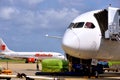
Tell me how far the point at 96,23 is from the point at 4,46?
78117mm

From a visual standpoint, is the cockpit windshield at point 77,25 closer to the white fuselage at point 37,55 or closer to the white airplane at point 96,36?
the white airplane at point 96,36

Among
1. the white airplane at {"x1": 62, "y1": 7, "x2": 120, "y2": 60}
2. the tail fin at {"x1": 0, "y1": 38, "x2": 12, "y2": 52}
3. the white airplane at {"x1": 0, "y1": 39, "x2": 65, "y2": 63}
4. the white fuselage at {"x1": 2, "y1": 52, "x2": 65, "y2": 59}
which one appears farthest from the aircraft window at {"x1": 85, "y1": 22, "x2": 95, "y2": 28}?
the tail fin at {"x1": 0, "y1": 38, "x2": 12, "y2": 52}

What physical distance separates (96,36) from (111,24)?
1376mm

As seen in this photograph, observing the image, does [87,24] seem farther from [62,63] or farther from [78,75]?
[62,63]

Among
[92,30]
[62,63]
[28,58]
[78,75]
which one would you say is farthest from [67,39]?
[28,58]

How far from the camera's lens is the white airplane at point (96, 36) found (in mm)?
22453

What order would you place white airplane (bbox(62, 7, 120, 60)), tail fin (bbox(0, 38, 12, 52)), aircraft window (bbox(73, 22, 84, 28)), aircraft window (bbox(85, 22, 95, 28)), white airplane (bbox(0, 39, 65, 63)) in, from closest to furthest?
white airplane (bbox(62, 7, 120, 60))
aircraft window (bbox(85, 22, 95, 28))
aircraft window (bbox(73, 22, 84, 28))
white airplane (bbox(0, 39, 65, 63))
tail fin (bbox(0, 38, 12, 52))

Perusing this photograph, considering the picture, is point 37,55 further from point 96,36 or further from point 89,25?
point 96,36

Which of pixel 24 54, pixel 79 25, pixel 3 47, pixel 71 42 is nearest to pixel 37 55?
pixel 24 54

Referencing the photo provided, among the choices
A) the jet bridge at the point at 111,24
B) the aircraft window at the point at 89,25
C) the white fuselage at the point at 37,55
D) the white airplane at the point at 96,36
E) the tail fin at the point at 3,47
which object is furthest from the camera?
the tail fin at the point at 3,47

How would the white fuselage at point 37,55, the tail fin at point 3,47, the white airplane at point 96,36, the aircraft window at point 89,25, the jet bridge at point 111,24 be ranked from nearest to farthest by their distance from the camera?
the jet bridge at point 111,24 < the white airplane at point 96,36 < the aircraft window at point 89,25 < the white fuselage at point 37,55 < the tail fin at point 3,47

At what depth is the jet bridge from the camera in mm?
22078

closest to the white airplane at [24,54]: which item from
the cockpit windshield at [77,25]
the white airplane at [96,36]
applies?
the cockpit windshield at [77,25]

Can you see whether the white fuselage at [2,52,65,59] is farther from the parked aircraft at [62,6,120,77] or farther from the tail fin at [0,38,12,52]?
the parked aircraft at [62,6,120,77]
